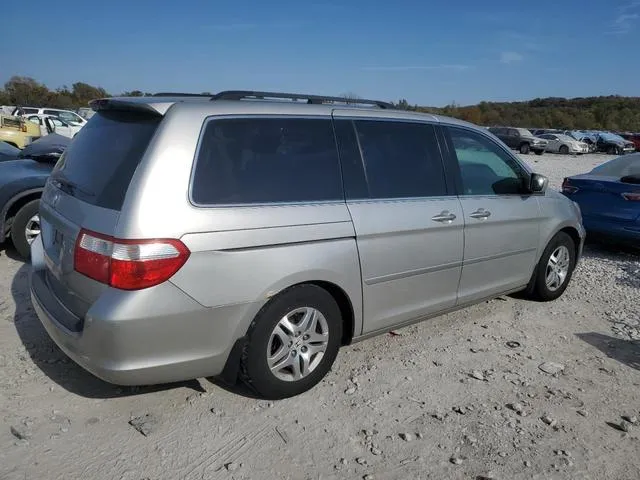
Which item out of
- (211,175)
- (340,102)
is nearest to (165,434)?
(211,175)

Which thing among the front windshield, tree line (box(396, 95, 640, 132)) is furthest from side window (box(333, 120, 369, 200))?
tree line (box(396, 95, 640, 132))

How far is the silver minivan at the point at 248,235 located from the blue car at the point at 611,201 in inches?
139

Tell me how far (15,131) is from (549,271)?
560 inches

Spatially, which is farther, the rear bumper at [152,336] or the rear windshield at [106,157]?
the rear windshield at [106,157]

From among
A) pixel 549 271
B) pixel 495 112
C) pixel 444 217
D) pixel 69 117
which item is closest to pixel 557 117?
pixel 495 112

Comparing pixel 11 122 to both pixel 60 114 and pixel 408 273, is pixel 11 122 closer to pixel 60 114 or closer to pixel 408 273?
pixel 60 114

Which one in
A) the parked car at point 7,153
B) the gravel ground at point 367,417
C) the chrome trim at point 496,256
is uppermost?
the parked car at point 7,153

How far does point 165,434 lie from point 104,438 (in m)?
0.32

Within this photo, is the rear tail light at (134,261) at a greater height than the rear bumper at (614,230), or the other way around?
the rear tail light at (134,261)

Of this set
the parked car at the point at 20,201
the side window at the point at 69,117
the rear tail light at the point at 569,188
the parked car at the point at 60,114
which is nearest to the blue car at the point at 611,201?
the rear tail light at the point at 569,188

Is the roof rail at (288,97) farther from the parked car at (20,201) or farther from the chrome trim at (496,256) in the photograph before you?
the parked car at (20,201)

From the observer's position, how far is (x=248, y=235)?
9.39ft

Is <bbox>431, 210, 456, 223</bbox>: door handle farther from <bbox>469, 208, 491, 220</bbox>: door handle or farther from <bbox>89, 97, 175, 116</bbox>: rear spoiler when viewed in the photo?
<bbox>89, 97, 175, 116</bbox>: rear spoiler

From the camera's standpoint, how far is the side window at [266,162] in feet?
9.37
